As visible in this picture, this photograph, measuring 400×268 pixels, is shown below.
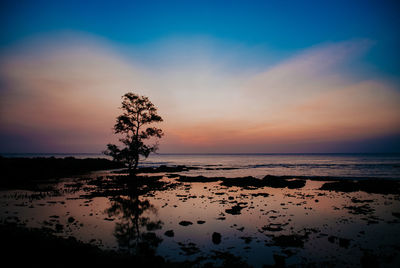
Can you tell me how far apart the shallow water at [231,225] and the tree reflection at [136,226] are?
58 mm

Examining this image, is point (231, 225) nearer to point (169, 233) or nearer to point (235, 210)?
point (235, 210)

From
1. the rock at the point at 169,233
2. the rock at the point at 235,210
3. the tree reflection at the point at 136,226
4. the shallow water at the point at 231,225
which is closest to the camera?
the shallow water at the point at 231,225

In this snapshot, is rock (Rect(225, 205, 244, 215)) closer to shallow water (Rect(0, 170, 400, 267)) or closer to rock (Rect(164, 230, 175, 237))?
shallow water (Rect(0, 170, 400, 267))

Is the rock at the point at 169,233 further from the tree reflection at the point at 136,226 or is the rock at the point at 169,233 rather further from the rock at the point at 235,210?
the rock at the point at 235,210

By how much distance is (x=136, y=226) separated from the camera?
47.7ft

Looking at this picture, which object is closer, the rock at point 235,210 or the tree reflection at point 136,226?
the tree reflection at point 136,226

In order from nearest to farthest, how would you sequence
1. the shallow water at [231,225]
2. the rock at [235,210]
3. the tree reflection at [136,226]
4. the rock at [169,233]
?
the shallow water at [231,225]
the tree reflection at [136,226]
the rock at [169,233]
the rock at [235,210]

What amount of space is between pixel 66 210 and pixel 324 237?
20.1 metres

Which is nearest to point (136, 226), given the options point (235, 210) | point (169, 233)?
point (169, 233)

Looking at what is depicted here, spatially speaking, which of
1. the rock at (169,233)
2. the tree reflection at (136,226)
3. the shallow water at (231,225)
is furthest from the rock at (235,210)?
the rock at (169,233)

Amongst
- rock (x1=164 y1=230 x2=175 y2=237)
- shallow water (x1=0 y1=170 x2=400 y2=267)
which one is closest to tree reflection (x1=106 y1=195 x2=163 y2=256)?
shallow water (x1=0 y1=170 x2=400 y2=267)

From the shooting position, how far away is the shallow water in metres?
10.7

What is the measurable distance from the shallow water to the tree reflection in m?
0.06

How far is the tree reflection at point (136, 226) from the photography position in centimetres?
1114
